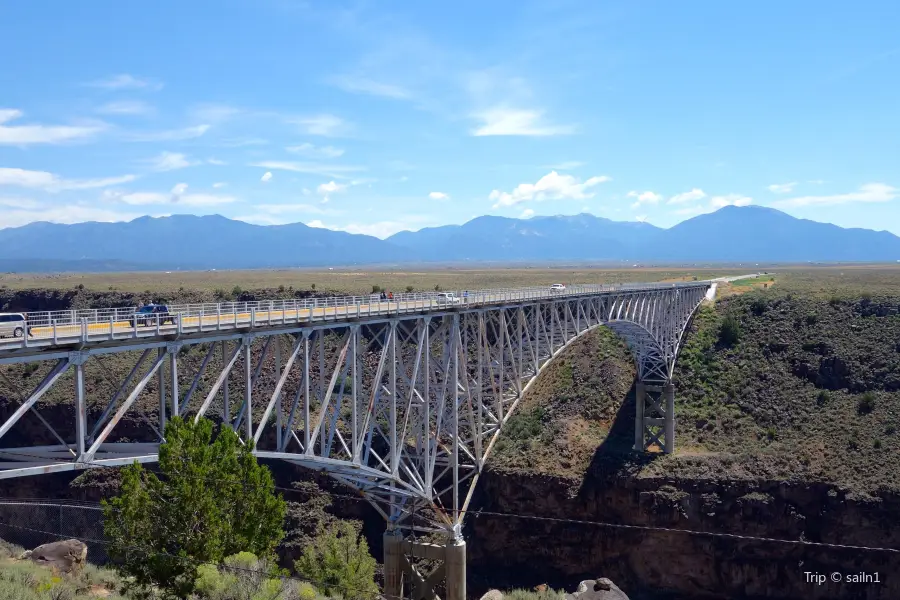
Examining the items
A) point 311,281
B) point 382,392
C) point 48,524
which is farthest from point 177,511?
point 311,281

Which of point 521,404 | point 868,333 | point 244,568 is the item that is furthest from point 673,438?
point 244,568

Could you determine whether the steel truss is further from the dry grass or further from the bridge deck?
the dry grass

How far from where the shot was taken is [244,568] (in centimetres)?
2016

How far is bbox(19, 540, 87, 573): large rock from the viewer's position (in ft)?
82.4

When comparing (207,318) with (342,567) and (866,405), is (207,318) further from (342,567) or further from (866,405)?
(866,405)

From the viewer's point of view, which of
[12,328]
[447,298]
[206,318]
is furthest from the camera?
[447,298]

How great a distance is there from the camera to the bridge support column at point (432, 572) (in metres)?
32.6

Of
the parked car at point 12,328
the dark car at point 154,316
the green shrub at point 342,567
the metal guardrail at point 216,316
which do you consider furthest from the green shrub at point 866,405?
the parked car at point 12,328

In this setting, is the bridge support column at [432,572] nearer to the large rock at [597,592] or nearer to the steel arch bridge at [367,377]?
the steel arch bridge at [367,377]

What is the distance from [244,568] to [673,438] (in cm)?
3615

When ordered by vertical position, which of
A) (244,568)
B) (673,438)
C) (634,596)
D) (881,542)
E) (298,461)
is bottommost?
(634,596)

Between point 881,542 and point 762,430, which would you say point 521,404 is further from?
point 881,542

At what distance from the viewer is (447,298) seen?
1447 inches

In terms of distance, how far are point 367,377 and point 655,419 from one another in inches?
820
